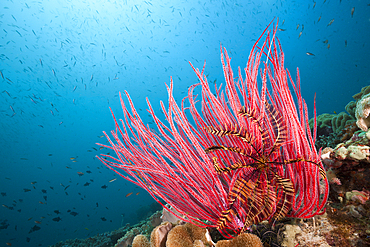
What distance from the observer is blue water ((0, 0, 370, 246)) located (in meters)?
31.8

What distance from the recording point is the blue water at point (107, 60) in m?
31.8

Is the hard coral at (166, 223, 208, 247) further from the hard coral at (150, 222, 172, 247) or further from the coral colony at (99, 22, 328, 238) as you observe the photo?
the coral colony at (99, 22, 328, 238)

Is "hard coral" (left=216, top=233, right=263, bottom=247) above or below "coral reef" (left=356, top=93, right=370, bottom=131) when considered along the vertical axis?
below

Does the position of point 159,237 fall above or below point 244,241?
above

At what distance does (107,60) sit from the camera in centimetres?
4125

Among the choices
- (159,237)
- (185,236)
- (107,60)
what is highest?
(107,60)

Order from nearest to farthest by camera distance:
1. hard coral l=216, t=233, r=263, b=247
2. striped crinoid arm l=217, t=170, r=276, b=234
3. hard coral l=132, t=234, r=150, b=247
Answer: striped crinoid arm l=217, t=170, r=276, b=234, hard coral l=216, t=233, r=263, b=247, hard coral l=132, t=234, r=150, b=247

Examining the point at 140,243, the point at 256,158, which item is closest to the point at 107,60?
the point at 140,243

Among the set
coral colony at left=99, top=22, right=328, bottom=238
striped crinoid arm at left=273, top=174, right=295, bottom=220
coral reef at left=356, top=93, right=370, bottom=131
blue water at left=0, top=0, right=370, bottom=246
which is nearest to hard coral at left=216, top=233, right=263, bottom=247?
coral colony at left=99, top=22, right=328, bottom=238

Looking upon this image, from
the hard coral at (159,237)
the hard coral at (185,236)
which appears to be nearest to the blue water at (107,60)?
the hard coral at (159,237)

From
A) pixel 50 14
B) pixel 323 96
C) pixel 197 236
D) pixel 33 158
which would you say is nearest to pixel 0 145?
pixel 33 158

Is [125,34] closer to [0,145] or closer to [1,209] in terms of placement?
[0,145]

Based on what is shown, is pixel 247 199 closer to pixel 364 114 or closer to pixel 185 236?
pixel 185 236

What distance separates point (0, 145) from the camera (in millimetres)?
39656
